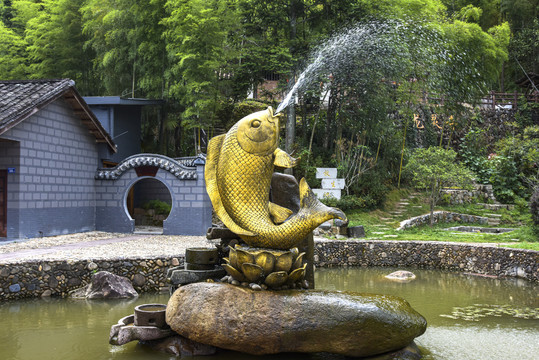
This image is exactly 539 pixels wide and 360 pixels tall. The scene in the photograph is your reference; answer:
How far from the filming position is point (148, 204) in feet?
66.7

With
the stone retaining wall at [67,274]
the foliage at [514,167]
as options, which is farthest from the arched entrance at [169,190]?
the foliage at [514,167]

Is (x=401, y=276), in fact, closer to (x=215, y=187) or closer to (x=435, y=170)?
(x=215, y=187)

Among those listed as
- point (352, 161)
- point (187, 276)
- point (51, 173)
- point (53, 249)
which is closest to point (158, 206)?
point (51, 173)

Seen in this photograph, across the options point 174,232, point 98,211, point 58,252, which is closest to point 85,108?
point 98,211

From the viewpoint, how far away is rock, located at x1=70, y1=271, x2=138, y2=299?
9.34 meters

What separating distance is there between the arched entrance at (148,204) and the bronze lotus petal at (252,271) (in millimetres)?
13516

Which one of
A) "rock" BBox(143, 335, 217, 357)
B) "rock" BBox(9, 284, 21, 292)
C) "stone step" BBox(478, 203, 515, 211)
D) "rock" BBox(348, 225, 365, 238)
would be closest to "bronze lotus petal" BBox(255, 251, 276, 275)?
"rock" BBox(143, 335, 217, 357)

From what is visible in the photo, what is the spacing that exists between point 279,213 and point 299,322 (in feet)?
5.56

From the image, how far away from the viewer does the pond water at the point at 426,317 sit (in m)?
6.41

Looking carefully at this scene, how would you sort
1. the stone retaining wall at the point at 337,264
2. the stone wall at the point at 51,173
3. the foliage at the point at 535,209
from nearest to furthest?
1. the stone retaining wall at the point at 337,264
2. the stone wall at the point at 51,173
3. the foliage at the point at 535,209

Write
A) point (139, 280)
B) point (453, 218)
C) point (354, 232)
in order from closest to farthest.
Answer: point (139, 280) < point (354, 232) < point (453, 218)

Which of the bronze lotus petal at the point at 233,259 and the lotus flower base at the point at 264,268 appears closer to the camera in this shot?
the lotus flower base at the point at 264,268

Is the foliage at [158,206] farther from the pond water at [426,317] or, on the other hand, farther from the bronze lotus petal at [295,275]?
the bronze lotus petal at [295,275]

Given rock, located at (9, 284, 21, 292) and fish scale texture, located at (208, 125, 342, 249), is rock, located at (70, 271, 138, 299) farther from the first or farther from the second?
fish scale texture, located at (208, 125, 342, 249)
